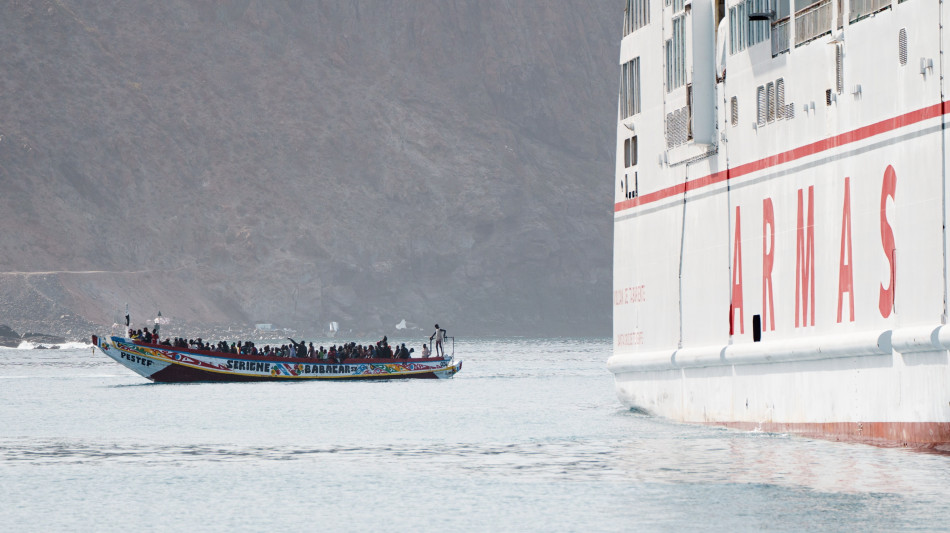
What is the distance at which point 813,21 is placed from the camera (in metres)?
33.2

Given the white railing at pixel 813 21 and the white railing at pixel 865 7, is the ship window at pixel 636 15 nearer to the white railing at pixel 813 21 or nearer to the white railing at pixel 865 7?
the white railing at pixel 813 21

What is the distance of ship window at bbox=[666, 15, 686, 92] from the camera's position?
39969 mm

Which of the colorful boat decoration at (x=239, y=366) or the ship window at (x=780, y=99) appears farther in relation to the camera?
the colorful boat decoration at (x=239, y=366)

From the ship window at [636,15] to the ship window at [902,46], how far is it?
Result: 14.8 m

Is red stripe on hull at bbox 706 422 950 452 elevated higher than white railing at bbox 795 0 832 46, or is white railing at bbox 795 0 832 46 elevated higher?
white railing at bbox 795 0 832 46

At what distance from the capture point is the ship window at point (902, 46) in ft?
94.9

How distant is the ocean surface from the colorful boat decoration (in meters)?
20.3

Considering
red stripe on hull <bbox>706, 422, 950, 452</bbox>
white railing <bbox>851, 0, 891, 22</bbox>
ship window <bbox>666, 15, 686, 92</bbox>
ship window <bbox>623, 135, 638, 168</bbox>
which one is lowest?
red stripe on hull <bbox>706, 422, 950, 452</bbox>

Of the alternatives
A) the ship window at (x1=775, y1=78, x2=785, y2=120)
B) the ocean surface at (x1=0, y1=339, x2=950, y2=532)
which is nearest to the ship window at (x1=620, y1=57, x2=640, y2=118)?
the ocean surface at (x1=0, y1=339, x2=950, y2=532)

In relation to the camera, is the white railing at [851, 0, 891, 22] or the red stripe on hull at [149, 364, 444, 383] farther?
the red stripe on hull at [149, 364, 444, 383]

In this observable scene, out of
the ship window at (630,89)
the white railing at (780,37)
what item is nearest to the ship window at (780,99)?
the white railing at (780,37)

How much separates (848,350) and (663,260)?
11.7 metres

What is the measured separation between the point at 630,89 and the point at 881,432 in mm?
18818

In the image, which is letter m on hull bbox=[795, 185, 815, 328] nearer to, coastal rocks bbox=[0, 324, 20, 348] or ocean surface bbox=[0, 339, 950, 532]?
ocean surface bbox=[0, 339, 950, 532]
